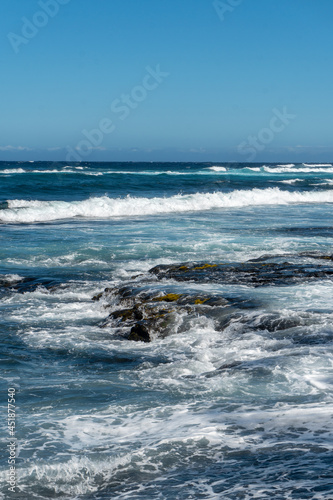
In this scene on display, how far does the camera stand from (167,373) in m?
6.32

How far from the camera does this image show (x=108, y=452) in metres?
4.42

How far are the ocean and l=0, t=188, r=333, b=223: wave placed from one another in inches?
363

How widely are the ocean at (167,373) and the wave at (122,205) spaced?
9216 mm

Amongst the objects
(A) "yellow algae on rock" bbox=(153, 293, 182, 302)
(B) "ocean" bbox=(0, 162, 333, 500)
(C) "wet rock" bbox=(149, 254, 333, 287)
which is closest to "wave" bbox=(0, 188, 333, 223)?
(B) "ocean" bbox=(0, 162, 333, 500)

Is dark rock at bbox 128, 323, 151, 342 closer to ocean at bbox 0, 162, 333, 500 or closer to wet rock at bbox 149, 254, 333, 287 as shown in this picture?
ocean at bbox 0, 162, 333, 500

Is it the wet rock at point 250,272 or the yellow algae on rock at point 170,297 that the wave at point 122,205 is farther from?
the yellow algae on rock at point 170,297

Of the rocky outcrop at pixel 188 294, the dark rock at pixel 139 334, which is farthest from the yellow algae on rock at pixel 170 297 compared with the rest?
the dark rock at pixel 139 334

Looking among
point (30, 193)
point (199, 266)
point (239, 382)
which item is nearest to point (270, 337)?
point (239, 382)

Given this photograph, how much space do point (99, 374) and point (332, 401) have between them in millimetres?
2692

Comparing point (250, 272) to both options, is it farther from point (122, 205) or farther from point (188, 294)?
point (122, 205)

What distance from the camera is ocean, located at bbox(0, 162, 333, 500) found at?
4027 mm

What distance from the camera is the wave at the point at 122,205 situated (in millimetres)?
24375

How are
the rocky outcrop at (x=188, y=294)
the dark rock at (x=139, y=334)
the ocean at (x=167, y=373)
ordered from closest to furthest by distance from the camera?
→ the ocean at (x=167, y=373), the dark rock at (x=139, y=334), the rocky outcrop at (x=188, y=294)

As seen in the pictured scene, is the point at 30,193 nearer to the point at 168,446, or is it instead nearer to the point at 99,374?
the point at 99,374
